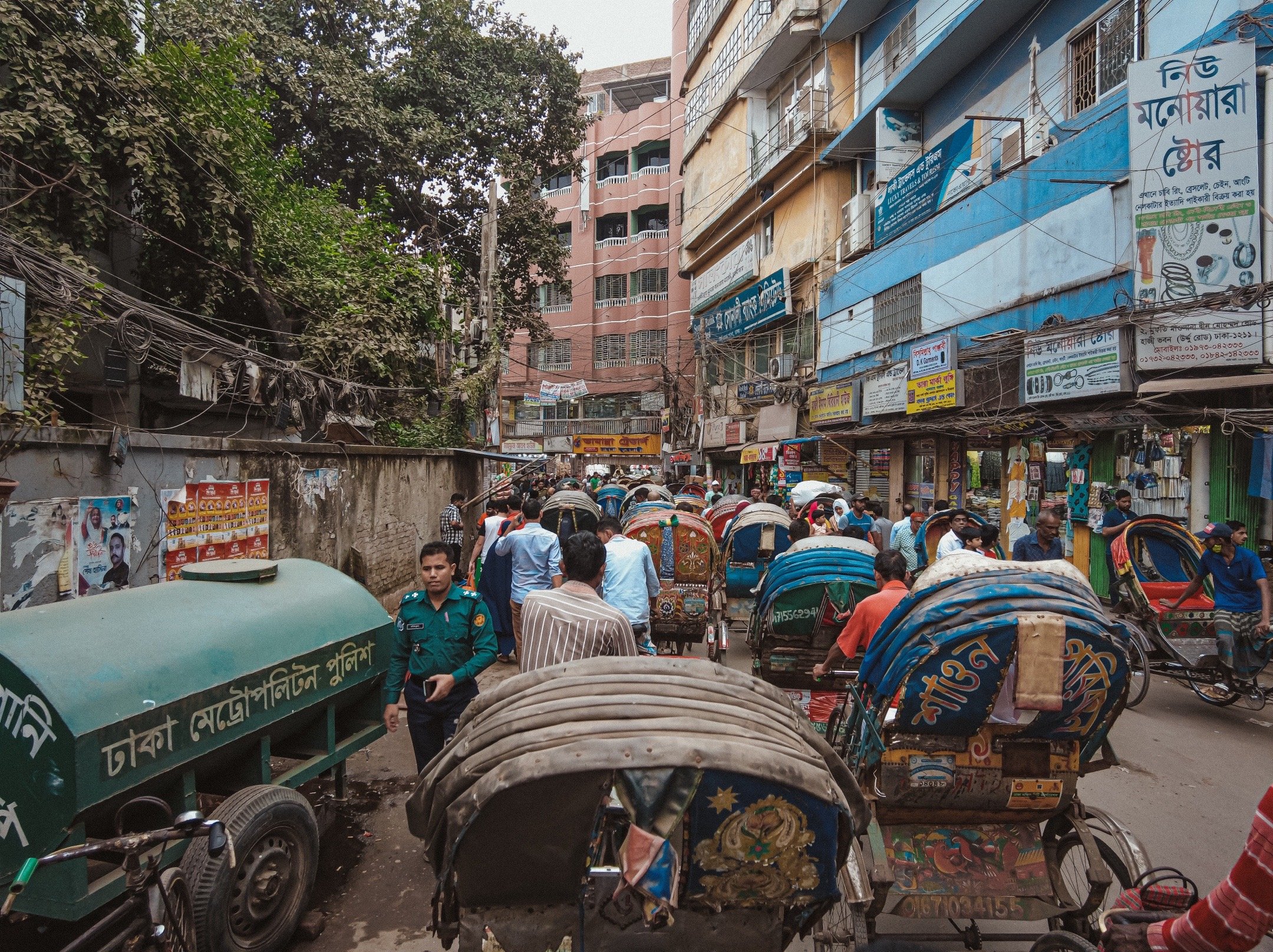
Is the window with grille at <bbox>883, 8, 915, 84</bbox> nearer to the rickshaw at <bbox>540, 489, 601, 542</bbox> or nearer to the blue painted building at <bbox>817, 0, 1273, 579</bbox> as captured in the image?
the blue painted building at <bbox>817, 0, 1273, 579</bbox>

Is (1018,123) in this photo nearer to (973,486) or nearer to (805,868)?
(973,486)

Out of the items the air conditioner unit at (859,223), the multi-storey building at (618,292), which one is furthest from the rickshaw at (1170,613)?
the multi-storey building at (618,292)

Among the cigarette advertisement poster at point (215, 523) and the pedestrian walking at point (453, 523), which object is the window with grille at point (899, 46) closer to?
the pedestrian walking at point (453, 523)

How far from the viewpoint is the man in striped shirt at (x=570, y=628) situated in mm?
3744

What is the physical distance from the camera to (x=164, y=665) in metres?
3.23

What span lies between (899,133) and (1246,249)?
433 inches

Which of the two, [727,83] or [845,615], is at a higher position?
[727,83]

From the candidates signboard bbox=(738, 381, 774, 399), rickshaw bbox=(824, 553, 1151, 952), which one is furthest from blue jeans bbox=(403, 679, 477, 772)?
signboard bbox=(738, 381, 774, 399)

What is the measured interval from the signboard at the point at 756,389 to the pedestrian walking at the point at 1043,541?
659 inches

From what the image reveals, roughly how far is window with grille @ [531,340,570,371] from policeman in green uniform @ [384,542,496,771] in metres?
37.3

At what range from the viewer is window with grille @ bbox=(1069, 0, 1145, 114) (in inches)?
446

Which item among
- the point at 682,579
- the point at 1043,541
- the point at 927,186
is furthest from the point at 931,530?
the point at 927,186

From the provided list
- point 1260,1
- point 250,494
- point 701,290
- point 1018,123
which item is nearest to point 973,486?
point 1018,123

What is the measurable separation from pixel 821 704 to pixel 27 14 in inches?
483
